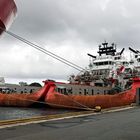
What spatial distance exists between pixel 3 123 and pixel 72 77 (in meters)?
46.5

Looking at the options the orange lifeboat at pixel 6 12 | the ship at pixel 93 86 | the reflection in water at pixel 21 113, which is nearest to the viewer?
the orange lifeboat at pixel 6 12

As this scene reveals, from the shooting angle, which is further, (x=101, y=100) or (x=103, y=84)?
(x=103, y=84)

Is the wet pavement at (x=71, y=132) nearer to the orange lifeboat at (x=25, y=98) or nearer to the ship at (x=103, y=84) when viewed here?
the ship at (x=103, y=84)

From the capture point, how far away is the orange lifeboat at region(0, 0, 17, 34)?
33.2ft

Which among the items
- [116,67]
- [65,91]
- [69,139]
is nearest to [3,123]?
[69,139]

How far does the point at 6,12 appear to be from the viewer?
10.4 meters

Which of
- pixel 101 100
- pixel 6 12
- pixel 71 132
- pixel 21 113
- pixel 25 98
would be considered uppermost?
pixel 6 12

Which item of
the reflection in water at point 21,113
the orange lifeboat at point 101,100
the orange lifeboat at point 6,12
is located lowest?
the reflection in water at point 21,113

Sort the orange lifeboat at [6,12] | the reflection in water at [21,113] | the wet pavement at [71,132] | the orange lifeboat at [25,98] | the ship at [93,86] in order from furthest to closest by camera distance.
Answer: the orange lifeboat at [25,98] → the ship at [93,86] → the reflection in water at [21,113] → the orange lifeboat at [6,12] → the wet pavement at [71,132]

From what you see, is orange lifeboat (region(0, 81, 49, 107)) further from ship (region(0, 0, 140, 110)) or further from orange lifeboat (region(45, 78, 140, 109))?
orange lifeboat (region(45, 78, 140, 109))

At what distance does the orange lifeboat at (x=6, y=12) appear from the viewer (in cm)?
1013

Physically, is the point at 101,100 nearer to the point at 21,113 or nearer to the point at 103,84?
the point at 21,113

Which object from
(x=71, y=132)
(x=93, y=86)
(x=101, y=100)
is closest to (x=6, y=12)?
(x=71, y=132)

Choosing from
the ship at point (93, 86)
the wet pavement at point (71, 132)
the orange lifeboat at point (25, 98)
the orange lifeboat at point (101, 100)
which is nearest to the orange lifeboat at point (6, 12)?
the ship at point (93, 86)
